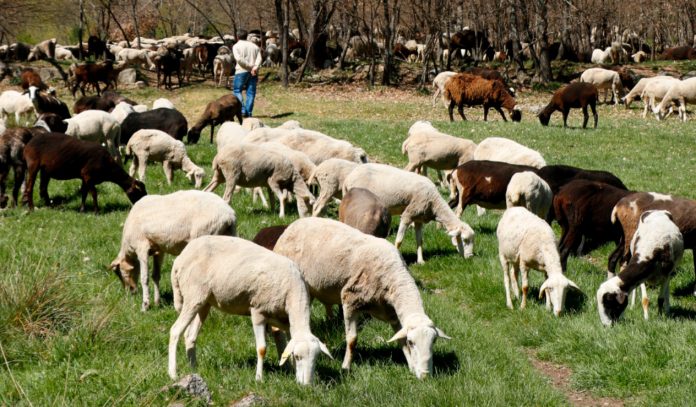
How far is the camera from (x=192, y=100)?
31.7 metres

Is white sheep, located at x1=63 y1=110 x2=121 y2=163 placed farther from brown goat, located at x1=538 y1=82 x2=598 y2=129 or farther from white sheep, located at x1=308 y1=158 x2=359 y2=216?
brown goat, located at x1=538 y1=82 x2=598 y2=129

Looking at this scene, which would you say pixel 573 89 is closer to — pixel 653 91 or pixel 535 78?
pixel 653 91

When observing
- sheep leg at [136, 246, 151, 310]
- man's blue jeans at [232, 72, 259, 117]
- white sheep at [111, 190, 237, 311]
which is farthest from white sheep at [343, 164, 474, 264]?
man's blue jeans at [232, 72, 259, 117]

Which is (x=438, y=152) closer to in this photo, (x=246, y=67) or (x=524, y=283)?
(x=524, y=283)

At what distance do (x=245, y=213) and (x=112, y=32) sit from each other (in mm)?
58166

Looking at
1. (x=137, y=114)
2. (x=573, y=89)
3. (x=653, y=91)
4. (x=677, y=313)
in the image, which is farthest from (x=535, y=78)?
(x=677, y=313)

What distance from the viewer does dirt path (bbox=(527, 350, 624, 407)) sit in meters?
7.05

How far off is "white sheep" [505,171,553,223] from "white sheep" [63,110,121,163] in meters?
8.69

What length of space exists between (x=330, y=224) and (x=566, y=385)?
273 cm

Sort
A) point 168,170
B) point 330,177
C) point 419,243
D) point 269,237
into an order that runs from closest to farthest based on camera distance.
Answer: point 269,237 < point 419,243 < point 330,177 < point 168,170

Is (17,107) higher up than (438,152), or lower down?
higher up

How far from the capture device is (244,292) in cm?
682

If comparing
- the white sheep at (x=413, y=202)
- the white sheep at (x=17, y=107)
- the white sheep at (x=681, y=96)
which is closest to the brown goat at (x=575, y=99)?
the white sheep at (x=681, y=96)

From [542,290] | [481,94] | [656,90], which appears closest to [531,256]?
[542,290]
